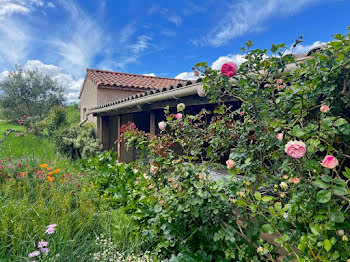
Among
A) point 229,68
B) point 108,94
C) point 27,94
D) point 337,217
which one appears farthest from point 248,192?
point 27,94

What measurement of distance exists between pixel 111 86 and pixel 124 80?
1.24 metres

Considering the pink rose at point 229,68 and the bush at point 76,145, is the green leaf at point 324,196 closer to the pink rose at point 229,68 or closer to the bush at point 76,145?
the pink rose at point 229,68

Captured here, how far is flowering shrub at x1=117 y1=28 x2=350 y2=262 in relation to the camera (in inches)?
56.7

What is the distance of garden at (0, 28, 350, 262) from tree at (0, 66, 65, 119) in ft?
65.3

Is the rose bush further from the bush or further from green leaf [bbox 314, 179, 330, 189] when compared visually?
the bush

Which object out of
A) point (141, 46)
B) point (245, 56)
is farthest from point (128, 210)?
point (141, 46)

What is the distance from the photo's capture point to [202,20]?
6.97m

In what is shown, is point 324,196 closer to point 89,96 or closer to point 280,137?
point 280,137

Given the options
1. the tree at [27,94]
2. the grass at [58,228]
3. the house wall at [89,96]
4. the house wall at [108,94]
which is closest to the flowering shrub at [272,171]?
the grass at [58,228]

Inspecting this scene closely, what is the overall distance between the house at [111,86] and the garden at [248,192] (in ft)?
28.5

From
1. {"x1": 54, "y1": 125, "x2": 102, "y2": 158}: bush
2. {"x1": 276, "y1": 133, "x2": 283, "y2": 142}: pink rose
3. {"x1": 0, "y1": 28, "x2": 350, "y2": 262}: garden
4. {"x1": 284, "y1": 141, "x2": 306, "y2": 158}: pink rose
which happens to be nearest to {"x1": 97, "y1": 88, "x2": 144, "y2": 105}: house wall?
{"x1": 54, "y1": 125, "x2": 102, "y2": 158}: bush

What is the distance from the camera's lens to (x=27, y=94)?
65.3ft

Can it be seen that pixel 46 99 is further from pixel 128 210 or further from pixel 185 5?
pixel 128 210

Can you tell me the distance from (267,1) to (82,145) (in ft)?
24.7
